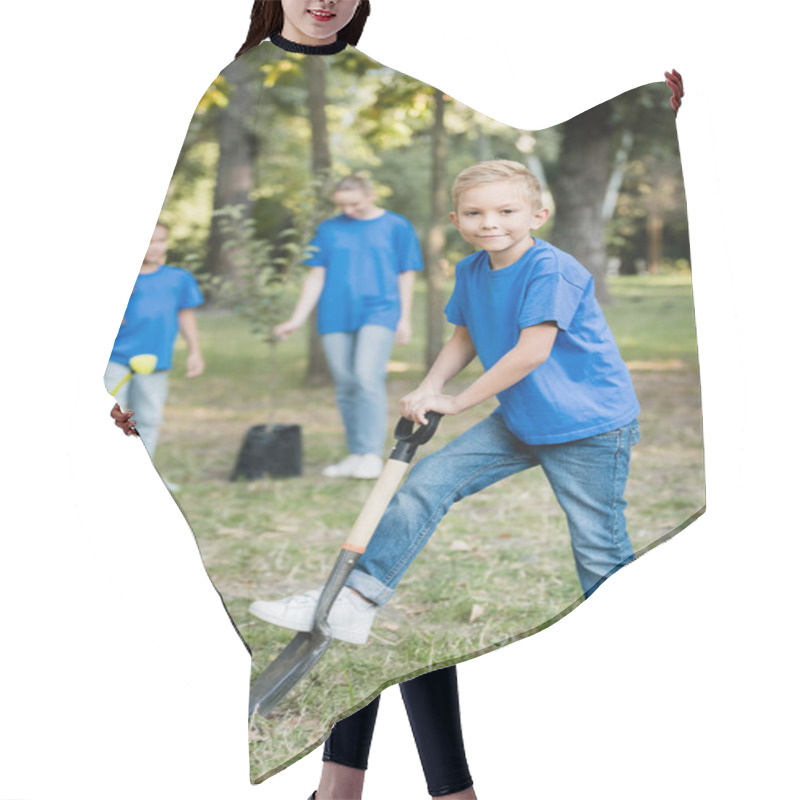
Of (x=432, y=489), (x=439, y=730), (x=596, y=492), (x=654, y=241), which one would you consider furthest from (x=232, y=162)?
(x=439, y=730)

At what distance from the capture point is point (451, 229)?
3273mm

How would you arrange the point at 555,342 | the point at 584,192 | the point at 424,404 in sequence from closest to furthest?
the point at 555,342
the point at 424,404
the point at 584,192

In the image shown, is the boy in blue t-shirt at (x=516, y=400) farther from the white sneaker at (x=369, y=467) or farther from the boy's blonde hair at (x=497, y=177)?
the white sneaker at (x=369, y=467)

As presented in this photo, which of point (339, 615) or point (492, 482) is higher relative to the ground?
point (492, 482)

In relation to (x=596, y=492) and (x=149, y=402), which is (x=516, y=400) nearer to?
(x=596, y=492)

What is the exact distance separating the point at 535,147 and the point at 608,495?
785 millimetres

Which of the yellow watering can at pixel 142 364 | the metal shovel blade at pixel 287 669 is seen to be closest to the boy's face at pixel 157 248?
the yellow watering can at pixel 142 364

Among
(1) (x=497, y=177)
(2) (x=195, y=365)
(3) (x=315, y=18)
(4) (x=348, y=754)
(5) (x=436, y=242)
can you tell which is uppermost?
(3) (x=315, y=18)

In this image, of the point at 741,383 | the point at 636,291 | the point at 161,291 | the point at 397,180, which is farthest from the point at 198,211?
the point at 741,383

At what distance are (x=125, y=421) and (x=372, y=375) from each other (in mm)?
Result: 548

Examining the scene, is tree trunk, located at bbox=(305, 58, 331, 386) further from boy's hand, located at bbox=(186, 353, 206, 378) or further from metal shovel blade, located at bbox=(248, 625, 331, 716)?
metal shovel blade, located at bbox=(248, 625, 331, 716)

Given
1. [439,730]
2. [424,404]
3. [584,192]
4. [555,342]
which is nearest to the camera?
[555,342]

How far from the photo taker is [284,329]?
3277 mm

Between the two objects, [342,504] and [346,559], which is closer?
[346,559]
